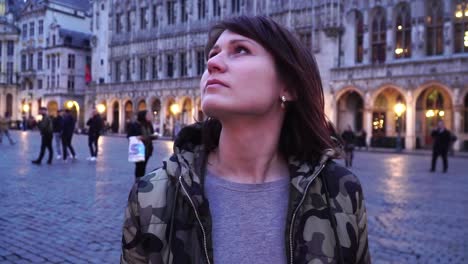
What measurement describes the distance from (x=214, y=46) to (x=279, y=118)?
14.4 inches

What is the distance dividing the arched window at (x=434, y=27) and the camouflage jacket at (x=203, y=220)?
31284 mm

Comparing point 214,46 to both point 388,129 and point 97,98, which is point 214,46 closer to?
point 388,129

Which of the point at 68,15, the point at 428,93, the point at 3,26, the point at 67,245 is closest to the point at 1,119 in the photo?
the point at 67,245

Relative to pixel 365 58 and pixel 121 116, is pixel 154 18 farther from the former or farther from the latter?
pixel 365 58

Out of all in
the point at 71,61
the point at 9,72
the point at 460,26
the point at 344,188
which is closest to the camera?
the point at 344,188

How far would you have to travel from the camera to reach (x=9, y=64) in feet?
222

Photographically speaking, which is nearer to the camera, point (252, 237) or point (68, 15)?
point (252, 237)

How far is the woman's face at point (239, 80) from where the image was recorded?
1562 millimetres

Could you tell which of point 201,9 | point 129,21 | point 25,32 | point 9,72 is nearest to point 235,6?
point 201,9

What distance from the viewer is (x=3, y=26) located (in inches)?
2648

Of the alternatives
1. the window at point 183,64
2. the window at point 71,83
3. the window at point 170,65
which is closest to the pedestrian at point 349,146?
the window at point 183,64

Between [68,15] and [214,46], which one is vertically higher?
[68,15]

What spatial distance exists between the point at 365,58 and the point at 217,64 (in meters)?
32.8

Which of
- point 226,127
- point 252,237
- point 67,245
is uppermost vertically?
point 226,127
